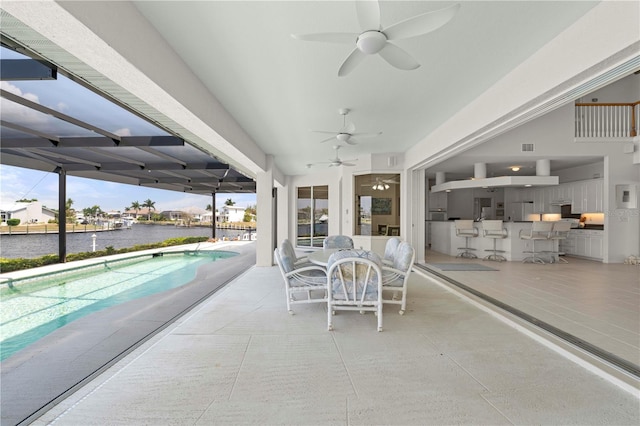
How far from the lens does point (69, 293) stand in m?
5.61

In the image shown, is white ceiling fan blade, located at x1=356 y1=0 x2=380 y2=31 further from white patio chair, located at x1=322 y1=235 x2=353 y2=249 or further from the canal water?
the canal water

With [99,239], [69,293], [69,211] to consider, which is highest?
[69,211]

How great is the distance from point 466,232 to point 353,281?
20.6 feet

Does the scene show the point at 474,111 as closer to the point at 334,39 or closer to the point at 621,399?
the point at 334,39

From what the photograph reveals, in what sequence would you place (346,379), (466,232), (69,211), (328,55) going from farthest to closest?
(69,211) → (466,232) → (328,55) → (346,379)

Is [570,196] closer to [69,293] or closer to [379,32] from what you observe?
[379,32]

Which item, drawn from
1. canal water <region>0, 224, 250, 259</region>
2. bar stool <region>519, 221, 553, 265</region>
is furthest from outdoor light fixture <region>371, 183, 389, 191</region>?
→ canal water <region>0, 224, 250, 259</region>

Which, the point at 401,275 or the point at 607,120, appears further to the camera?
the point at 607,120

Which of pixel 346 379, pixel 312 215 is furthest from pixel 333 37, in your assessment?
pixel 312 215

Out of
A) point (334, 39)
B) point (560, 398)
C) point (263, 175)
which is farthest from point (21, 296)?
point (560, 398)

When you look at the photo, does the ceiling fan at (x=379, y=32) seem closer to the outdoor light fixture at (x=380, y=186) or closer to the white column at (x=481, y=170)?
the outdoor light fixture at (x=380, y=186)

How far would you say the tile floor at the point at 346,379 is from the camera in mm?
1708

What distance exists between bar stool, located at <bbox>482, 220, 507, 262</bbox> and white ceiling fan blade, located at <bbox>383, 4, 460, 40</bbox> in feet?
Answer: 22.6

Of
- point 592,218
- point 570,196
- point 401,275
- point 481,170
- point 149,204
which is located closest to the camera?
point 401,275
